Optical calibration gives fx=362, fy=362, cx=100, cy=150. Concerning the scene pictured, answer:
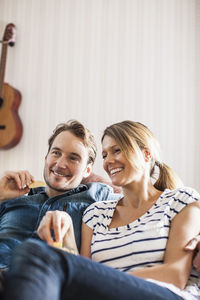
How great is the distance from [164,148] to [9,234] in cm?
123

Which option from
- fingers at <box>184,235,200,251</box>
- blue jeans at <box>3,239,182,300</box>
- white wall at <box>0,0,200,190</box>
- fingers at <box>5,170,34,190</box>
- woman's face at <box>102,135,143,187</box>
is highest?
white wall at <box>0,0,200,190</box>

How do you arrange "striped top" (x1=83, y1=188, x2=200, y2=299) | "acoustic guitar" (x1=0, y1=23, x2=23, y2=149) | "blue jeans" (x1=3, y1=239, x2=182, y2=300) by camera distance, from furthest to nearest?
1. "acoustic guitar" (x1=0, y1=23, x2=23, y2=149)
2. "striped top" (x1=83, y1=188, x2=200, y2=299)
3. "blue jeans" (x1=3, y1=239, x2=182, y2=300)

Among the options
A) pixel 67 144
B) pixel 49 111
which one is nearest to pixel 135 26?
pixel 49 111

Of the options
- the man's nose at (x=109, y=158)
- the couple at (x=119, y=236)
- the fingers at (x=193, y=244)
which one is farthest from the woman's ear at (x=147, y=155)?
the fingers at (x=193, y=244)

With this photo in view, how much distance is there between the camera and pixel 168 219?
3.82ft

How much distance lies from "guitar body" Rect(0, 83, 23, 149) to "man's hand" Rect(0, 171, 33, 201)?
981 millimetres

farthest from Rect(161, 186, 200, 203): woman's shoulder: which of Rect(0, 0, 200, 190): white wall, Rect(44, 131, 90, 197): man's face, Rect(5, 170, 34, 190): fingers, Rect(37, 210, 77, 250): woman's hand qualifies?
Rect(0, 0, 200, 190): white wall

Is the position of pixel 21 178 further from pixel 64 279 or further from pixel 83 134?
pixel 64 279

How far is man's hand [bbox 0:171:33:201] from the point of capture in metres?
1.54

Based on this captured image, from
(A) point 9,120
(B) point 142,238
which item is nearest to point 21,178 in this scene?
(B) point 142,238

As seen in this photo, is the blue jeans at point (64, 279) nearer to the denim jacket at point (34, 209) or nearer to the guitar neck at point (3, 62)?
the denim jacket at point (34, 209)

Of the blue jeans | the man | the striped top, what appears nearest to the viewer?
the blue jeans

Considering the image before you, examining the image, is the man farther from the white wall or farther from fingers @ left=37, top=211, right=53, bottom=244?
the white wall

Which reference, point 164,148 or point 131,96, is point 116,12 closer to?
point 131,96
